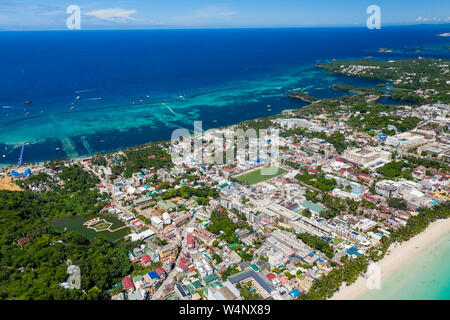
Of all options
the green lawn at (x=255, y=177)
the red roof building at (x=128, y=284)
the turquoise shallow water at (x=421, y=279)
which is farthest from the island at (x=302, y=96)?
the red roof building at (x=128, y=284)

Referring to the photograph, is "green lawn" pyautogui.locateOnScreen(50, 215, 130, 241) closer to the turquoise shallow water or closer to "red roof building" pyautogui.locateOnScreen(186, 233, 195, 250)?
"red roof building" pyautogui.locateOnScreen(186, 233, 195, 250)

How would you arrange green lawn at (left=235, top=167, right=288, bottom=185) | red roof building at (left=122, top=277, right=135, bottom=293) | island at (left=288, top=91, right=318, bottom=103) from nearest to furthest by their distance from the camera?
red roof building at (left=122, top=277, right=135, bottom=293)
green lawn at (left=235, top=167, right=288, bottom=185)
island at (left=288, top=91, right=318, bottom=103)

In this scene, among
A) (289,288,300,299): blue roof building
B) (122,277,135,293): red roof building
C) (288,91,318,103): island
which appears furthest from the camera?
(288,91,318,103): island

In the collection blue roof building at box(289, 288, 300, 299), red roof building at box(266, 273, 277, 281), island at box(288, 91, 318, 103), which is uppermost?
island at box(288, 91, 318, 103)

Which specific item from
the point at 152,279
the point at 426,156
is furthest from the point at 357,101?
the point at 152,279

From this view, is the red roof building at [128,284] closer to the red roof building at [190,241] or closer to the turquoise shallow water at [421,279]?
the red roof building at [190,241]

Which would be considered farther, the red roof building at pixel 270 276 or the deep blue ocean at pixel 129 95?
the deep blue ocean at pixel 129 95

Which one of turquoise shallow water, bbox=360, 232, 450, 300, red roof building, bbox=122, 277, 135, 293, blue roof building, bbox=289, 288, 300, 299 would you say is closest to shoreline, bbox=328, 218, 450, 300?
turquoise shallow water, bbox=360, 232, 450, 300
